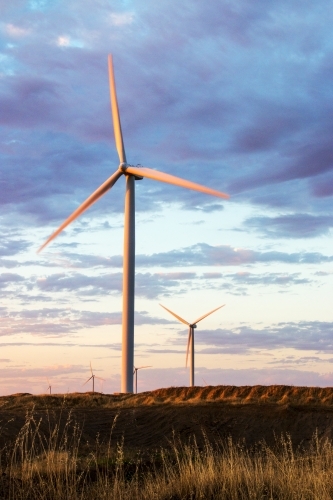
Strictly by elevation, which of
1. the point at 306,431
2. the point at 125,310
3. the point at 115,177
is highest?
the point at 115,177

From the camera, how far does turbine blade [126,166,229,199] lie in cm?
4060

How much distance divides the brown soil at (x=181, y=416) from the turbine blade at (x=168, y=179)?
1214 cm

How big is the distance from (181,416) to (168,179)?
1549 cm

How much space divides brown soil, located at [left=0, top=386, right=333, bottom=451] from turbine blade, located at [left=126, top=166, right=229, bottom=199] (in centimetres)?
1214

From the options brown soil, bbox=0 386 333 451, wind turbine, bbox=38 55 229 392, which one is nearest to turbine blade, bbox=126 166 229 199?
wind turbine, bbox=38 55 229 392

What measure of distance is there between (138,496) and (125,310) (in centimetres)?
3255

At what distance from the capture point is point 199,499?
574 inches

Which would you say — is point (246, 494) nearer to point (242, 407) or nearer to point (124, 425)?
point (124, 425)

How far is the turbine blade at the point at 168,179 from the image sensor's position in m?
40.6

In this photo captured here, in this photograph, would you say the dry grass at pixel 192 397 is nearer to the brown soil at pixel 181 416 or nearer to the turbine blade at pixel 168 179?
the brown soil at pixel 181 416

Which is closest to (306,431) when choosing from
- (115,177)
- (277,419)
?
(277,419)

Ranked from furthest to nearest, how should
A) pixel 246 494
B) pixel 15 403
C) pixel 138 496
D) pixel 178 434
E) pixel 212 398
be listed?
pixel 212 398 < pixel 15 403 < pixel 178 434 < pixel 246 494 < pixel 138 496

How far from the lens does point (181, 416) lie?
38.1 meters

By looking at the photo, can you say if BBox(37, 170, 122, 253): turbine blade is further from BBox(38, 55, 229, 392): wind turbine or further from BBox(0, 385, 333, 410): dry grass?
BBox(0, 385, 333, 410): dry grass
